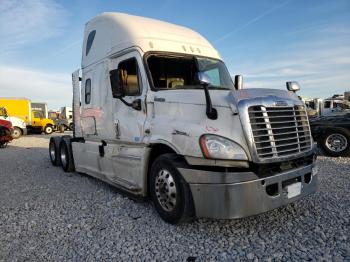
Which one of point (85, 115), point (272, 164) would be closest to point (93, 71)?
point (85, 115)

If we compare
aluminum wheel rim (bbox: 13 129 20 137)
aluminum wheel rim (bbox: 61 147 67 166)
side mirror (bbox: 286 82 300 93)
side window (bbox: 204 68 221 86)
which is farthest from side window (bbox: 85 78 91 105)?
aluminum wheel rim (bbox: 13 129 20 137)

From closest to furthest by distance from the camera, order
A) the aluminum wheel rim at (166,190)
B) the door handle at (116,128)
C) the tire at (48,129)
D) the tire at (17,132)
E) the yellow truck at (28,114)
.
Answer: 1. the aluminum wheel rim at (166,190)
2. the door handle at (116,128)
3. the tire at (17,132)
4. the yellow truck at (28,114)
5. the tire at (48,129)

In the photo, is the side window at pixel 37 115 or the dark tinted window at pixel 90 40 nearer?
the dark tinted window at pixel 90 40

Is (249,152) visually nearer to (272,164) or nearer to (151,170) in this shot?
(272,164)

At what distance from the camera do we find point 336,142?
10039 millimetres

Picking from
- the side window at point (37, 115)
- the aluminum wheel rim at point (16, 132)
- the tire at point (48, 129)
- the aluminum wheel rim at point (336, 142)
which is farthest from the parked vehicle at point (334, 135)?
the side window at point (37, 115)

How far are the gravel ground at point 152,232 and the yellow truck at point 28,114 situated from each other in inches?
993

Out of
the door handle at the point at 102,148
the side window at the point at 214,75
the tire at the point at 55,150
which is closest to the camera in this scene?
the side window at the point at 214,75

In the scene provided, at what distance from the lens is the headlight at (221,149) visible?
3654mm

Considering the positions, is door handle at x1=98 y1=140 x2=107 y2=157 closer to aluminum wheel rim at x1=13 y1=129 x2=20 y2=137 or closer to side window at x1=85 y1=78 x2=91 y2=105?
side window at x1=85 y1=78 x2=91 y2=105

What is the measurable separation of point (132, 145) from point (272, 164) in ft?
7.85

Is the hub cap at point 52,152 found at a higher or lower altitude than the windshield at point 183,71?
lower

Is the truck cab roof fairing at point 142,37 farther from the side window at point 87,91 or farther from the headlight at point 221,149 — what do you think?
the headlight at point 221,149

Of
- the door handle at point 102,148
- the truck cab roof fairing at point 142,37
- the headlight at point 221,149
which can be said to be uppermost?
the truck cab roof fairing at point 142,37
